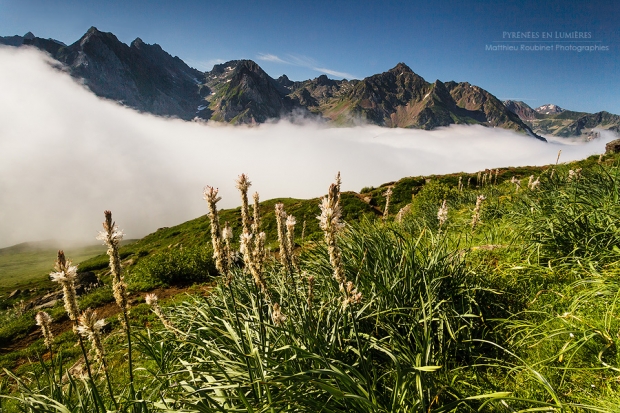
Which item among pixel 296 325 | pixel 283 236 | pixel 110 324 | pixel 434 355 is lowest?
pixel 110 324

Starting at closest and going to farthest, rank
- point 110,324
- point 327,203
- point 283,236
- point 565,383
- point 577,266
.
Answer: point 327,203 < point 565,383 < point 283,236 < point 577,266 < point 110,324

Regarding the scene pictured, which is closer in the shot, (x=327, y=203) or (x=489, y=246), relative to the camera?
(x=327, y=203)

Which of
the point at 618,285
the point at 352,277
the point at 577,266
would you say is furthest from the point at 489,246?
the point at 352,277

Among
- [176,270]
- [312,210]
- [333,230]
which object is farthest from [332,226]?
[312,210]

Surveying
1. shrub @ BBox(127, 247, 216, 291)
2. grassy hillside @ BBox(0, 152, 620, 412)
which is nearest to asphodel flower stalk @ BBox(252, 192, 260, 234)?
grassy hillside @ BBox(0, 152, 620, 412)

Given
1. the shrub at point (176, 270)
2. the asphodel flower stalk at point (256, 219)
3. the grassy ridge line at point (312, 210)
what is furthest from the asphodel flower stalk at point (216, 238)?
the shrub at point (176, 270)

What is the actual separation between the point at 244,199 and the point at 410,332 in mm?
2825

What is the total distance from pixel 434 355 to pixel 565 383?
1.41m

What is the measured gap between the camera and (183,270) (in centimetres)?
2002

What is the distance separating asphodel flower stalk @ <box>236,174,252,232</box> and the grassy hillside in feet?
1.90

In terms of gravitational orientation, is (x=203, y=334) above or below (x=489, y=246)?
below

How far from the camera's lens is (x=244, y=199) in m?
3.57

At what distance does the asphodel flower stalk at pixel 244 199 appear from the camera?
3451 millimetres

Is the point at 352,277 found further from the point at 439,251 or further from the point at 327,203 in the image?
the point at 327,203
